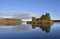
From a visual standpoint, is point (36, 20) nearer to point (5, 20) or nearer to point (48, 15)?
point (48, 15)

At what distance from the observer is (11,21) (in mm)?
42281

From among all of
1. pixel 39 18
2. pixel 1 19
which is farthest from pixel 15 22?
pixel 39 18

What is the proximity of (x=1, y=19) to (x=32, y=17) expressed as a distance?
9.52m

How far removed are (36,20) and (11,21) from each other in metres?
7.65

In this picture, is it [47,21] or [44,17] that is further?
[44,17]

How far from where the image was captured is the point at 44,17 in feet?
146

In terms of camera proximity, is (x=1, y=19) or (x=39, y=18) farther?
(x=39, y=18)

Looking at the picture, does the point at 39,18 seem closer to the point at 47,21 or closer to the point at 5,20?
the point at 47,21

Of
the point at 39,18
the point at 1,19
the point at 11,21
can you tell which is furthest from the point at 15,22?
the point at 39,18

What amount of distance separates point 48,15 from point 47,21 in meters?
A: 2.97

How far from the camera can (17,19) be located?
139 feet

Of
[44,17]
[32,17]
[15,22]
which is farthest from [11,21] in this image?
[44,17]

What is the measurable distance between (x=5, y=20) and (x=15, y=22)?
3163 mm

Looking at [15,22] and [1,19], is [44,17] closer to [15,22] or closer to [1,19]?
[15,22]
